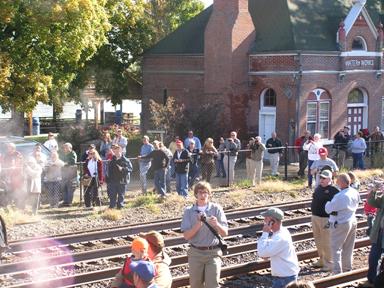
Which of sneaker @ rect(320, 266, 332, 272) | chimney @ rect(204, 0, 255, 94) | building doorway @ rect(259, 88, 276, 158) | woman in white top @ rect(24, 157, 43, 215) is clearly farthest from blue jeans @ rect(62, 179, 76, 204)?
chimney @ rect(204, 0, 255, 94)

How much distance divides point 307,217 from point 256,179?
611 cm

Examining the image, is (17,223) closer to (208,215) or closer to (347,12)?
(208,215)

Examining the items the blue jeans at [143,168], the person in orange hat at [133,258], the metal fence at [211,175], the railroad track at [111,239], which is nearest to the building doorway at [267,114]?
the metal fence at [211,175]

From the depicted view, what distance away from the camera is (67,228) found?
1673 cm

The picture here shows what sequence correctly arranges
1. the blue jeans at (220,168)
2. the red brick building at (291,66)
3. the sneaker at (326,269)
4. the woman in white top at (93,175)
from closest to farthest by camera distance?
the sneaker at (326,269), the woman in white top at (93,175), the blue jeans at (220,168), the red brick building at (291,66)

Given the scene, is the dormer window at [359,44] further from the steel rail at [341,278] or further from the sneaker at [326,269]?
the steel rail at [341,278]

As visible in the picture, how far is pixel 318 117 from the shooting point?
33.9 metres

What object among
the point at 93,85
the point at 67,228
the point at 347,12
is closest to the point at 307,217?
the point at 67,228

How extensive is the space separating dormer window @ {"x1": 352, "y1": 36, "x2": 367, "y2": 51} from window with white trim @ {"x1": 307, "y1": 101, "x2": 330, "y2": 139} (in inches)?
133

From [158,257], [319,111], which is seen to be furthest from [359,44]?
[158,257]

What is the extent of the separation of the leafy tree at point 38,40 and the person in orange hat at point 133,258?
777 inches

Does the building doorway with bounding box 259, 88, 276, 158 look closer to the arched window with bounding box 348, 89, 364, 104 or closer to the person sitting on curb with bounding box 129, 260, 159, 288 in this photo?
the arched window with bounding box 348, 89, 364, 104

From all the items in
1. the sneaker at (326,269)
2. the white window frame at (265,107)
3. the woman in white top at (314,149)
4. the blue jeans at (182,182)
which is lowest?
the sneaker at (326,269)

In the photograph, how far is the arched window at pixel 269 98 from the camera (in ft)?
112
